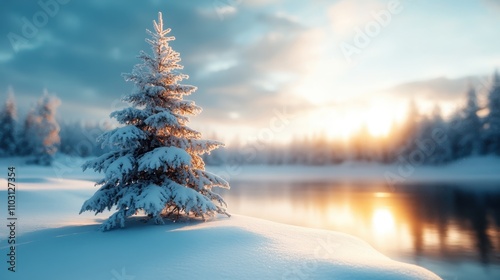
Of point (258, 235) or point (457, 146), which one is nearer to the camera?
point (258, 235)

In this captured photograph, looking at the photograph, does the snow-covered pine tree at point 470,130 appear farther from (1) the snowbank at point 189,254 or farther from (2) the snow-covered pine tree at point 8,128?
(2) the snow-covered pine tree at point 8,128

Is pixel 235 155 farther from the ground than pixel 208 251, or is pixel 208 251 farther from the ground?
pixel 235 155

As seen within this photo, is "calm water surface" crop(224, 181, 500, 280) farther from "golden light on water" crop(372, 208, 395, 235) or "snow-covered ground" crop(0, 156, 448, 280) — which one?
"snow-covered ground" crop(0, 156, 448, 280)

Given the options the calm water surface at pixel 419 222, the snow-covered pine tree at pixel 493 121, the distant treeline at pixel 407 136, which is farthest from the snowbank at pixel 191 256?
the snow-covered pine tree at pixel 493 121

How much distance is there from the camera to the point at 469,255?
46.3ft

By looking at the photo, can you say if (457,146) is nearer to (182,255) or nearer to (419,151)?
(419,151)

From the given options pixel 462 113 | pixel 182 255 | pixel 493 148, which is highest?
pixel 462 113

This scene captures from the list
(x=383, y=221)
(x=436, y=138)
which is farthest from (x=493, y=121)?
(x=383, y=221)

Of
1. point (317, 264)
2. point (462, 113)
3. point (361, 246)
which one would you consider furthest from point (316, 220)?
point (462, 113)

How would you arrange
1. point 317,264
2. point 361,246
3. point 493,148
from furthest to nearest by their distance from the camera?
1. point 493,148
2. point 361,246
3. point 317,264

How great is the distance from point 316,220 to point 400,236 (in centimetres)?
616

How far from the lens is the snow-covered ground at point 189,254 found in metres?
6.84

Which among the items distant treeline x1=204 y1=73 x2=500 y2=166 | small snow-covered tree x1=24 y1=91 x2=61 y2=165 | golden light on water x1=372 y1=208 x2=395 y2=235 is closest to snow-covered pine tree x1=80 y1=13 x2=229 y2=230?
golden light on water x1=372 y1=208 x2=395 y2=235

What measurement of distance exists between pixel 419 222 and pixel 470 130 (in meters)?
55.0
